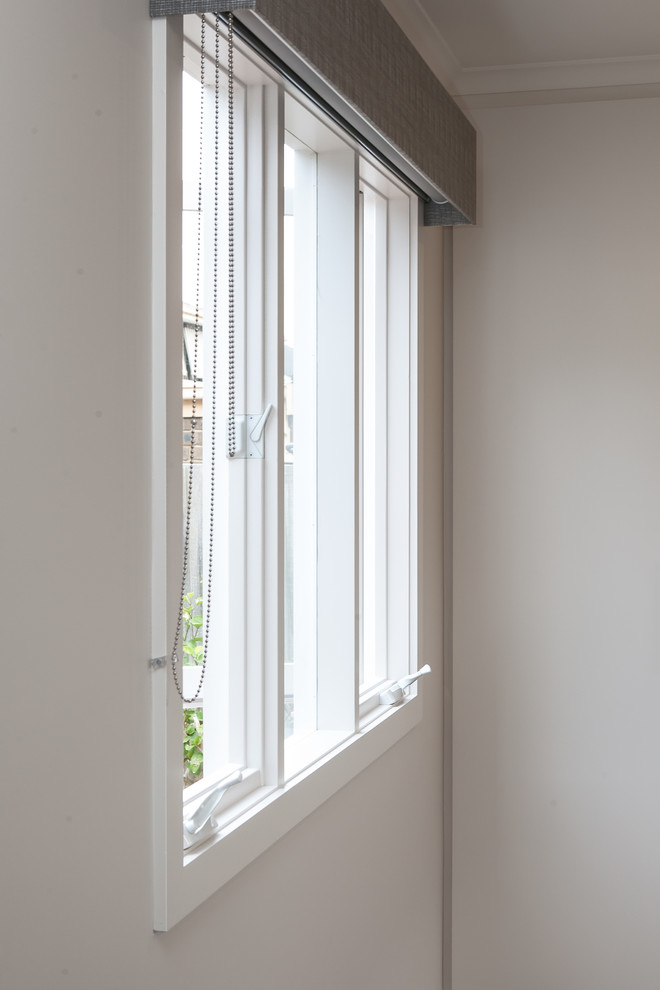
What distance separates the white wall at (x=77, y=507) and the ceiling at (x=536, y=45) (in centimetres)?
130

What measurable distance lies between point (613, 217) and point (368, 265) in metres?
0.77

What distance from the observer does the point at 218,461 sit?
5.12 ft

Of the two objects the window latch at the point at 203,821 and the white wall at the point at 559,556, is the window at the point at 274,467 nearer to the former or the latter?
the window latch at the point at 203,821

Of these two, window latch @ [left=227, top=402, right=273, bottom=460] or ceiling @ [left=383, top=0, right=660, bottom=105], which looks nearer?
window latch @ [left=227, top=402, right=273, bottom=460]

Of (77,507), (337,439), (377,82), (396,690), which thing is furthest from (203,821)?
(377,82)

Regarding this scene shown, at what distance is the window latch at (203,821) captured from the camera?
1269mm

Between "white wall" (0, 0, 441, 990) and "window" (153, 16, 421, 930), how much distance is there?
0.04m

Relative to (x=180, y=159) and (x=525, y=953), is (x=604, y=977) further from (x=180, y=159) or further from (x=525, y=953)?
(x=180, y=159)

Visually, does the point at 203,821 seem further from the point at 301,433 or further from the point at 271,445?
the point at 301,433

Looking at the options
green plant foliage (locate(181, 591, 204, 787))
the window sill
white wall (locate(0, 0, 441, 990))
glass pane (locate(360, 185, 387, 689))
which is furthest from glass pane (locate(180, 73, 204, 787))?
glass pane (locate(360, 185, 387, 689))

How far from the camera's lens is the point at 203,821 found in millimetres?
1283

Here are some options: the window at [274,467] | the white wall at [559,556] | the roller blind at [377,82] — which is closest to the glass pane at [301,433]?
the window at [274,467]

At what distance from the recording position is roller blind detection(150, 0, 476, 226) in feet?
4.35

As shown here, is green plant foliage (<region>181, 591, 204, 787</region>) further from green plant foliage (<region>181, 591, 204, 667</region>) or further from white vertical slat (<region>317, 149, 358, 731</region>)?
white vertical slat (<region>317, 149, 358, 731</region>)
